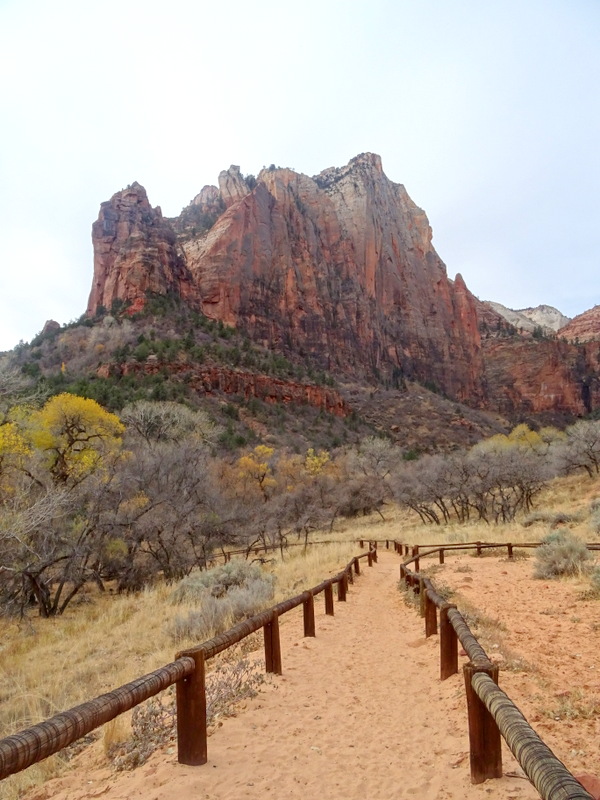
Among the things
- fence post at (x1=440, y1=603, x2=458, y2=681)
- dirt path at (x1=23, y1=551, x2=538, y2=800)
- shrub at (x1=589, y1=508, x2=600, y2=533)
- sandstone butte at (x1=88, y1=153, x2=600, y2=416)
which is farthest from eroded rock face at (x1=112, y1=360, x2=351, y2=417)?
fence post at (x1=440, y1=603, x2=458, y2=681)

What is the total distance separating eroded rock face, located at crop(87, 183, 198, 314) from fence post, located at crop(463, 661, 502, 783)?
80.4m

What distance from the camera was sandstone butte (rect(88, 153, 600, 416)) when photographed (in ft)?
313

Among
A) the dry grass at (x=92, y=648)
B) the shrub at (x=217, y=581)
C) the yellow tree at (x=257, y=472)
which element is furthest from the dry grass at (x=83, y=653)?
the yellow tree at (x=257, y=472)

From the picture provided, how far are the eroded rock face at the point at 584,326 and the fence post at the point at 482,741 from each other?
18381 cm

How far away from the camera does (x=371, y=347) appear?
119m

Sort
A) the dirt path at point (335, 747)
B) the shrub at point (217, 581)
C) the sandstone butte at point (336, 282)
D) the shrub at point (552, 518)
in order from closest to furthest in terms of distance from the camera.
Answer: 1. the dirt path at point (335, 747)
2. the shrub at point (217, 581)
3. the shrub at point (552, 518)
4. the sandstone butte at point (336, 282)

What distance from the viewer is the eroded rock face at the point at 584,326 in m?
171

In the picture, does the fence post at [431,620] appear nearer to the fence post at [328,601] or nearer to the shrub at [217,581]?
the fence post at [328,601]

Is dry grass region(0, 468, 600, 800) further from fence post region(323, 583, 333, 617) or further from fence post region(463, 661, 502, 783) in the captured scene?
fence post region(463, 661, 502, 783)

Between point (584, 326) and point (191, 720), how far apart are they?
→ 7862 inches

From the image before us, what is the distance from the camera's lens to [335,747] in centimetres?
390

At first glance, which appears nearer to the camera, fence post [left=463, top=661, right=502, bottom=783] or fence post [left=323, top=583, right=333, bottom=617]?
fence post [left=463, top=661, right=502, bottom=783]

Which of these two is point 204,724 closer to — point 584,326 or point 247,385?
point 247,385

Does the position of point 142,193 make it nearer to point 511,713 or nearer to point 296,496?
point 296,496
